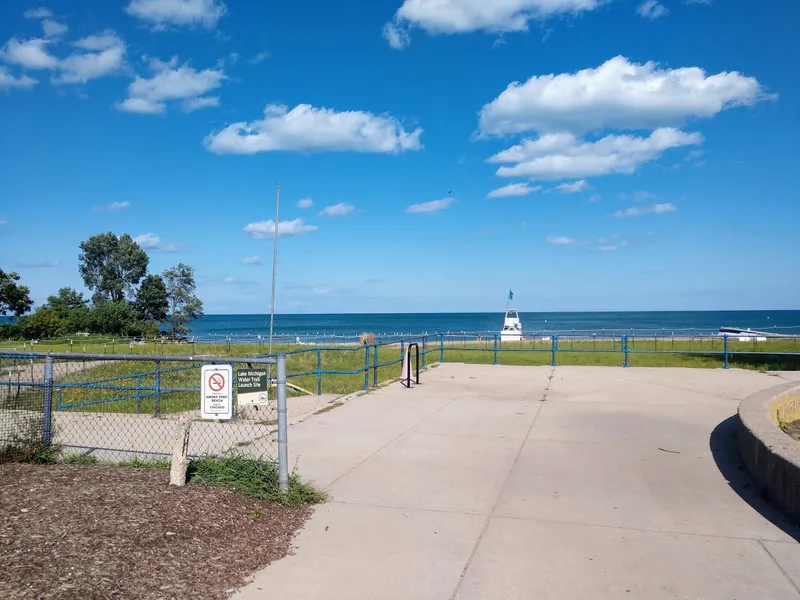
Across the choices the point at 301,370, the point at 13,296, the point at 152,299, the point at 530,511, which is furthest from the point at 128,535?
the point at 152,299

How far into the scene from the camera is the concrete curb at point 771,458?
5777 millimetres

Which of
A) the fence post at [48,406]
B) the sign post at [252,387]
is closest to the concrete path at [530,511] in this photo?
the sign post at [252,387]

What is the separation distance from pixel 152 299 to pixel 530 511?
81.9 metres

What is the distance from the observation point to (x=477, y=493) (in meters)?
6.73

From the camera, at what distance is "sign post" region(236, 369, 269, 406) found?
6508 millimetres

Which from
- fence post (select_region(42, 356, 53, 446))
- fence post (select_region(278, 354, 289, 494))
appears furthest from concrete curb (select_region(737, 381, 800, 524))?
fence post (select_region(42, 356, 53, 446))

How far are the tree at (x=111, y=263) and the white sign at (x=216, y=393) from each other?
82.7 meters

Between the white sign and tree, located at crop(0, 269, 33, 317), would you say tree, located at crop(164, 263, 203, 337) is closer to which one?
tree, located at crop(0, 269, 33, 317)

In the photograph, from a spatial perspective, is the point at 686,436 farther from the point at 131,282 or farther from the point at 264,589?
the point at 131,282

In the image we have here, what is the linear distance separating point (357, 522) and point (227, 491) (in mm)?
1308

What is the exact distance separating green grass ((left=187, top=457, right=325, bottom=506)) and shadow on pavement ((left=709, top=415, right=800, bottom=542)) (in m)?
4.26

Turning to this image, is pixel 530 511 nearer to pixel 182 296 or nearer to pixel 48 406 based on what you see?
pixel 48 406

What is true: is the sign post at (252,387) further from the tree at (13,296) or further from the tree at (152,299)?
the tree at (152,299)

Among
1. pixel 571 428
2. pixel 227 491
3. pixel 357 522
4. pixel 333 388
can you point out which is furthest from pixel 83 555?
pixel 333 388
